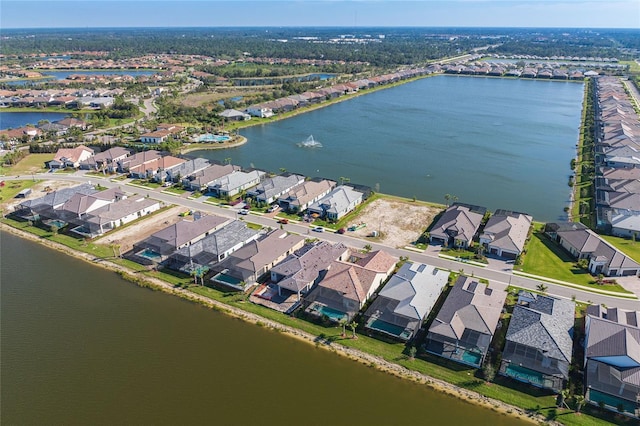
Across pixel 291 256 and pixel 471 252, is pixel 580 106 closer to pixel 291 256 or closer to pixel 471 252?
pixel 471 252

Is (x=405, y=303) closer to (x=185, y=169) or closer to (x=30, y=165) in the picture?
(x=185, y=169)

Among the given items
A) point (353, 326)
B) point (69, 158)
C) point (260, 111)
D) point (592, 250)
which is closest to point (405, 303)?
point (353, 326)

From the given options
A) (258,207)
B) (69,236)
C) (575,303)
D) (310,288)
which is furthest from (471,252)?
(69,236)

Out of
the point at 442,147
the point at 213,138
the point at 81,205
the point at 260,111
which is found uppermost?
the point at 260,111

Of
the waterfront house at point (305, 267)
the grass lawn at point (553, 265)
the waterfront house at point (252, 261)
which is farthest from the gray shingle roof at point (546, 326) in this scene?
the waterfront house at point (252, 261)

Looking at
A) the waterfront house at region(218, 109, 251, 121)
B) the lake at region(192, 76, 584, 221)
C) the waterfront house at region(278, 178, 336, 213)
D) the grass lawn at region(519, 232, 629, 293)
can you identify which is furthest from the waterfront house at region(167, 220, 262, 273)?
the waterfront house at region(218, 109, 251, 121)

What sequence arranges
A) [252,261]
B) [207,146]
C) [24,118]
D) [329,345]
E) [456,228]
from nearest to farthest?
1. [329,345]
2. [252,261]
3. [456,228]
4. [207,146]
5. [24,118]

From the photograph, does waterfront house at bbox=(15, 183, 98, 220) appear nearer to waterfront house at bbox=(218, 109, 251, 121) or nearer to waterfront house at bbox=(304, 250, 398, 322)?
waterfront house at bbox=(304, 250, 398, 322)
